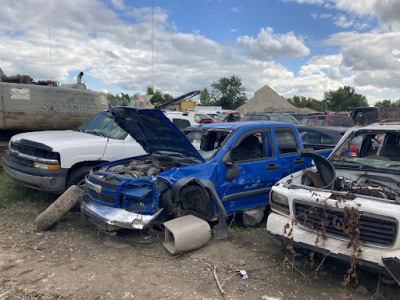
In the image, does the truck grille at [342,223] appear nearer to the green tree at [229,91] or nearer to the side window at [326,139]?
the side window at [326,139]

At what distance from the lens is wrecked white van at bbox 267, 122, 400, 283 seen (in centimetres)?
282

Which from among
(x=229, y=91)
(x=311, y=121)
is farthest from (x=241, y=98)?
(x=311, y=121)

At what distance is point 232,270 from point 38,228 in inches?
120

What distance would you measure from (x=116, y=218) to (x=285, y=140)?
312cm

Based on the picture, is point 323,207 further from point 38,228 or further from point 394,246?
point 38,228

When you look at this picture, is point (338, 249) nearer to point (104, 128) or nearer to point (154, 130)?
point (154, 130)

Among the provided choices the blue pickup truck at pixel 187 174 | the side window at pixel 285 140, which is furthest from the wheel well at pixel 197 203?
the side window at pixel 285 140

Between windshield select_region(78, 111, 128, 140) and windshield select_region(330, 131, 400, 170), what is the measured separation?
3.85 meters

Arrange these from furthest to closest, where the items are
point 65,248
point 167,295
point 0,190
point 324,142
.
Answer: point 324,142 < point 0,190 < point 65,248 < point 167,295

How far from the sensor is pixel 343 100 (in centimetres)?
6212

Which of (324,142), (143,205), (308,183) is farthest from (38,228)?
(324,142)

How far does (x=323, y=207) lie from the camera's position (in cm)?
315

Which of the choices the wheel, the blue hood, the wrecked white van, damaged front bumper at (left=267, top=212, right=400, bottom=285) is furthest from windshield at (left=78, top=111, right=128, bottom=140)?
damaged front bumper at (left=267, top=212, right=400, bottom=285)

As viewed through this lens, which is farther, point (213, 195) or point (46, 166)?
point (46, 166)
